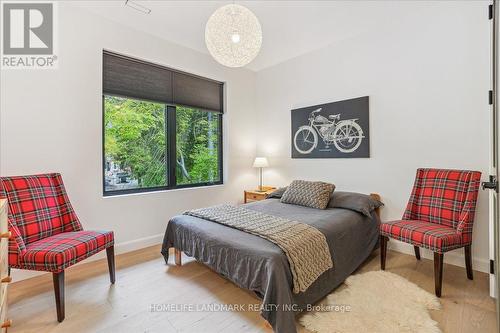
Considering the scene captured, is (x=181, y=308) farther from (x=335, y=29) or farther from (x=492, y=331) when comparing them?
(x=335, y=29)

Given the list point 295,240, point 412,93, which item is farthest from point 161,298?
point 412,93

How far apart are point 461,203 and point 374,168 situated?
37.7 inches

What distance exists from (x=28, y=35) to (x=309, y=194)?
3.39 meters

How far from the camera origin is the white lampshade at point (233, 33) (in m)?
1.97

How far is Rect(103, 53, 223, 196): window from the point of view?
10.0 feet

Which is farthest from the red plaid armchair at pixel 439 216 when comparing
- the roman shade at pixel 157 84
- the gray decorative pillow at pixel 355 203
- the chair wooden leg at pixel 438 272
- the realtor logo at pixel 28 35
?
the realtor logo at pixel 28 35

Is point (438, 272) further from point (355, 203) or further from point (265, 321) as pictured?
point (265, 321)

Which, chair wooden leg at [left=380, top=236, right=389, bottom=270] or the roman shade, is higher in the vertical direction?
the roman shade

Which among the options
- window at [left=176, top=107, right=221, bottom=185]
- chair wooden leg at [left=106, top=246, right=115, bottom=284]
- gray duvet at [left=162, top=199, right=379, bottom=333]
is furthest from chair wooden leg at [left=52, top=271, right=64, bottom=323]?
window at [left=176, top=107, right=221, bottom=185]

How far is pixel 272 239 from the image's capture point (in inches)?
72.9

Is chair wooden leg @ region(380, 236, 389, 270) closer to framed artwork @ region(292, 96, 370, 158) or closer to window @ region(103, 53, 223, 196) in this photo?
framed artwork @ region(292, 96, 370, 158)

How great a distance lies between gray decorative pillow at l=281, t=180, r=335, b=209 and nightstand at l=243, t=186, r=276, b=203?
738mm

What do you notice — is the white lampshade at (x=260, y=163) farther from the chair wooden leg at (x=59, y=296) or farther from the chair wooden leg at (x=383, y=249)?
the chair wooden leg at (x=59, y=296)

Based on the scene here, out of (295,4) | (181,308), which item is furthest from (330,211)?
(295,4)
